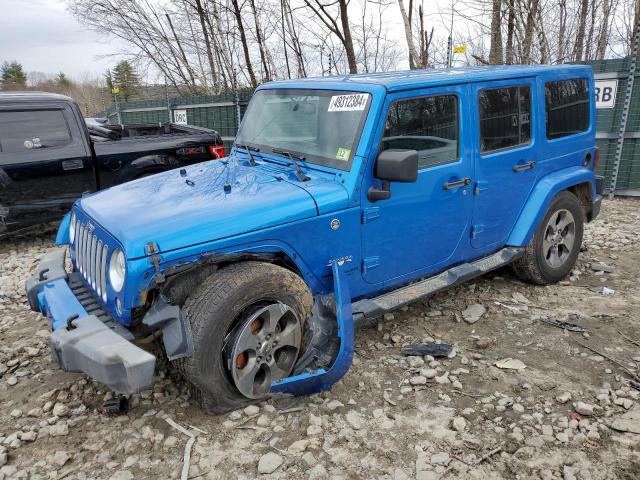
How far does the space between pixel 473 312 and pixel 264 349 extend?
82.9 inches

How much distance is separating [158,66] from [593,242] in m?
13.8

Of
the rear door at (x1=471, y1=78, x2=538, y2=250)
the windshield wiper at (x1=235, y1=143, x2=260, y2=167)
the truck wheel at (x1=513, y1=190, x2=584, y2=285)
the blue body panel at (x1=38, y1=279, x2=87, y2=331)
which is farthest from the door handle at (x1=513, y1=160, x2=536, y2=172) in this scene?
the blue body panel at (x1=38, y1=279, x2=87, y2=331)

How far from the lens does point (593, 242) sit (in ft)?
19.6

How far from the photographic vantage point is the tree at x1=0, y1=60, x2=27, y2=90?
5034 cm

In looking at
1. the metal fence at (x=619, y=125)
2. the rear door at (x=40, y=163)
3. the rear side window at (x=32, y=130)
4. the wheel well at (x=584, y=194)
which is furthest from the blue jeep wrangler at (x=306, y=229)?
the metal fence at (x=619, y=125)

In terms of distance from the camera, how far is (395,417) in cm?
294

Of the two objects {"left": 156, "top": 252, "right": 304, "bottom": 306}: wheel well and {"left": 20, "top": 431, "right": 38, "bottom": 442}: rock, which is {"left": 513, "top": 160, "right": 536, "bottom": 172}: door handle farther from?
{"left": 20, "top": 431, "right": 38, "bottom": 442}: rock

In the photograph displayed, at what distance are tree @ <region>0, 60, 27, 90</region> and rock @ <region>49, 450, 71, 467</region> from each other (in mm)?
57159

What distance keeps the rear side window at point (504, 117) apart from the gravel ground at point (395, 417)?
1.45 meters

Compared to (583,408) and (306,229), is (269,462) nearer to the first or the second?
(306,229)

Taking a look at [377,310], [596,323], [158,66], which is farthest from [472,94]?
[158,66]

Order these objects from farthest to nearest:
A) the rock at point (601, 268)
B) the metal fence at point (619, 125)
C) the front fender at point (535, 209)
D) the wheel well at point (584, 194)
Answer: the metal fence at point (619, 125)
the rock at point (601, 268)
the wheel well at point (584, 194)
the front fender at point (535, 209)

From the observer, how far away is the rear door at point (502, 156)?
12.6 ft

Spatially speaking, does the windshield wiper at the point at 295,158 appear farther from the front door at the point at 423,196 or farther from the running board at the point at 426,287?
the running board at the point at 426,287
